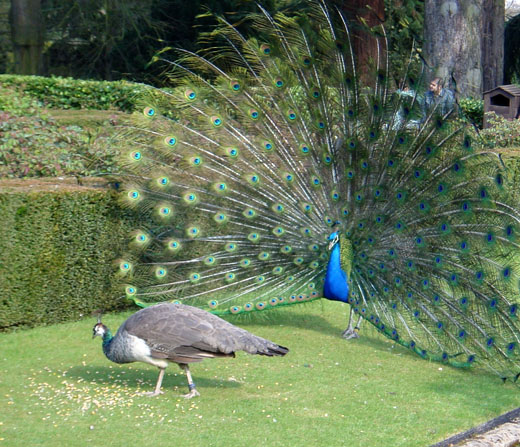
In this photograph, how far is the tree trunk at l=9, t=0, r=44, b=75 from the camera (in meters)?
17.9

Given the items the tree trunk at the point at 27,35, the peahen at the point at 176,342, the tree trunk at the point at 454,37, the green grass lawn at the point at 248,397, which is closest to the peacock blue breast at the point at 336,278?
the green grass lawn at the point at 248,397

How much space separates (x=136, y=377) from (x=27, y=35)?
1372cm

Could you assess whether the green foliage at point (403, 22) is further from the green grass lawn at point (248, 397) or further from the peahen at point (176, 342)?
the peahen at point (176, 342)

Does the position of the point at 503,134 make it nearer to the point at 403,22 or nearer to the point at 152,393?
the point at 403,22

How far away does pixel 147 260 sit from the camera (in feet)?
26.4

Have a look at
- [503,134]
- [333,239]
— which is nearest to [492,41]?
[503,134]

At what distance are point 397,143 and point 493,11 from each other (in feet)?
57.1

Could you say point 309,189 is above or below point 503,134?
below

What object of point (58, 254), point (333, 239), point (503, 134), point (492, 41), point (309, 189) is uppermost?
point (492, 41)

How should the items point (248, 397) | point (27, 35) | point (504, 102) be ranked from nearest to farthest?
1. point (248, 397)
2. point (504, 102)
3. point (27, 35)

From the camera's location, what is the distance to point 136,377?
668 cm

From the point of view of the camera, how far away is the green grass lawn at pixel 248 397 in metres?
5.45

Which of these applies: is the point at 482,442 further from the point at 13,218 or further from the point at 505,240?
the point at 13,218

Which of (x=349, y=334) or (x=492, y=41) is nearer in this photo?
(x=349, y=334)
